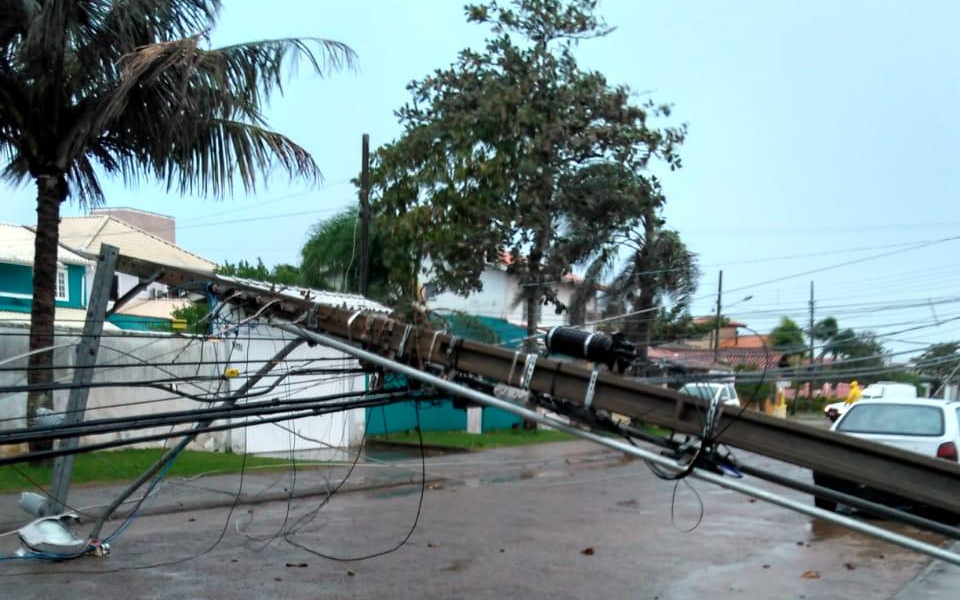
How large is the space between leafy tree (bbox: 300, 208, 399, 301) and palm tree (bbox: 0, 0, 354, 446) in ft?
44.9

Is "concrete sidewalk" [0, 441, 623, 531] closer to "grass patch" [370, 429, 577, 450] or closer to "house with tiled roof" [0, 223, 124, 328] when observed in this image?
"grass patch" [370, 429, 577, 450]

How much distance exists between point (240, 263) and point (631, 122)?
12.3m

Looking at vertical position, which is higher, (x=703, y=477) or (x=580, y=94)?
(x=580, y=94)

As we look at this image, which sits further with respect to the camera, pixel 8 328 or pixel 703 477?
pixel 8 328

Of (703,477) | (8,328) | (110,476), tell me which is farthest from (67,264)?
(703,477)

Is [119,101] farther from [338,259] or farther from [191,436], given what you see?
[338,259]

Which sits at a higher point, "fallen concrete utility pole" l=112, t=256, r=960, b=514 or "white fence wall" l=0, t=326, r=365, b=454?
"fallen concrete utility pole" l=112, t=256, r=960, b=514

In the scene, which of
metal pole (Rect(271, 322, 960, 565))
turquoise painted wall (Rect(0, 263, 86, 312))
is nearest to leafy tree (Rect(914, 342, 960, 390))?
metal pole (Rect(271, 322, 960, 565))

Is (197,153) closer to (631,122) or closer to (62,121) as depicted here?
(62,121)

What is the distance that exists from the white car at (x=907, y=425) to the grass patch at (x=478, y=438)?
10.0 meters

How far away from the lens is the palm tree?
1245cm

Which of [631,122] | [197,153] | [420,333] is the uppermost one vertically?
[631,122]

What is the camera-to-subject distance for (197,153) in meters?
13.8

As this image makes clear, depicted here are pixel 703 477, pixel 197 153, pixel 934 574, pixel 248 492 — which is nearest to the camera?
pixel 703 477
